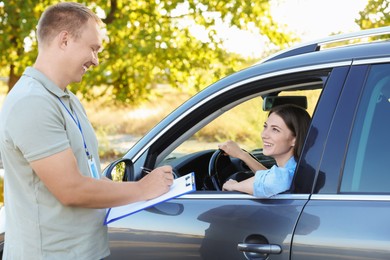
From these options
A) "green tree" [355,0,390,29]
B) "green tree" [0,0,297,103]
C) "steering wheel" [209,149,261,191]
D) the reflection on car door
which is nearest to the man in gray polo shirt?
the reflection on car door

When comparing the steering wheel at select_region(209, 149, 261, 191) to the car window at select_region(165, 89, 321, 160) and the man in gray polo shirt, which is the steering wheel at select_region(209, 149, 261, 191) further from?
the car window at select_region(165, 89, 321, 160)

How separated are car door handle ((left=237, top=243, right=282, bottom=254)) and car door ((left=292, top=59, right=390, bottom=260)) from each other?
0.23ft

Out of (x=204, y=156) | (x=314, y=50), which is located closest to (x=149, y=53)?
(x=204, y=156)

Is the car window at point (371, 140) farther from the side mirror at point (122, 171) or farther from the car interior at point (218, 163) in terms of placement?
the side mirror at point (122, 171)

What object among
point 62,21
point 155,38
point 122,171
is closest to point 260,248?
point 122,171

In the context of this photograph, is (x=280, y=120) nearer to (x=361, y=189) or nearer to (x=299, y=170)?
(x=299, y=170)

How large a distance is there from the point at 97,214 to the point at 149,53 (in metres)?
8.23

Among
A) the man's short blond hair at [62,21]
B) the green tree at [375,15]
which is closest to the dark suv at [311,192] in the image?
the man's short blond hair at [62,21]

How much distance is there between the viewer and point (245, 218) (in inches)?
114

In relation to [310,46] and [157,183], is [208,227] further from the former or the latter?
[310,46]

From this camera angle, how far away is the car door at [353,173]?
2.62m

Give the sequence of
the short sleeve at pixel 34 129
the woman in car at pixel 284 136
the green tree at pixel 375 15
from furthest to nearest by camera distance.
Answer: the green tree at pixel 375 15 < the woman in car at pixel 284 136 < the short sleeve at pixel 34 129

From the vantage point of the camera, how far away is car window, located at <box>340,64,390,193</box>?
8.89 ft

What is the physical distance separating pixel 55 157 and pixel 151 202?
16.5 inches
